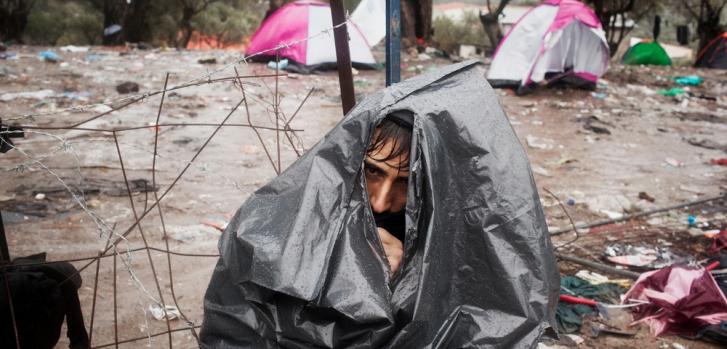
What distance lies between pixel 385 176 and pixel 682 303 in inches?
74.2

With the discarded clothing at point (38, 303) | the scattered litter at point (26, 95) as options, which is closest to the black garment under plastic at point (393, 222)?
the discarded clothing at point (38, 303)

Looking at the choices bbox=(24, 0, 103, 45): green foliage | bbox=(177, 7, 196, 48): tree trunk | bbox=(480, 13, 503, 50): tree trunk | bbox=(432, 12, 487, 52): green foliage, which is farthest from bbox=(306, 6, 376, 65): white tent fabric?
bbox=(432, 12, 487, 52): green foliage

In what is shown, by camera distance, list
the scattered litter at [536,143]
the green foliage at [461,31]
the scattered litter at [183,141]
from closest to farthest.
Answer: the scattered litter at [183,141] → the scattered litter at [536,143] → the green foliage at [461,31]

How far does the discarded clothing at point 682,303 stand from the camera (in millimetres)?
2650

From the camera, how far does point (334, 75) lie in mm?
8883

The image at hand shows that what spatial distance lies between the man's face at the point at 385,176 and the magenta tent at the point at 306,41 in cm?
751

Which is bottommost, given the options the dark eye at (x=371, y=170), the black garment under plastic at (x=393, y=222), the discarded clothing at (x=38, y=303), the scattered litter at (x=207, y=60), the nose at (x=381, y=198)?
the scattered litter at (x=207, y=60)

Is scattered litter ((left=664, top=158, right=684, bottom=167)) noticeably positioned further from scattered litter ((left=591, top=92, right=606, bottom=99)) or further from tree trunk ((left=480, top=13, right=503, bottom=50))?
tree trunk ((left=480, top=13, right=503, bottom=50))

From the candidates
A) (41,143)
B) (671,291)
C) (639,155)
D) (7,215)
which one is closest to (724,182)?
(639,155)

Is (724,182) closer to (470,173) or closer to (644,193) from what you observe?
(644,193)

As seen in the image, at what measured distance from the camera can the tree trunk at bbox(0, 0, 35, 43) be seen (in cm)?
1398

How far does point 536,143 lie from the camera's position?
5961 millimetres

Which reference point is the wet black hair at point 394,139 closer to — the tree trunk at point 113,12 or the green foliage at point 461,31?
the tree trunk at point 113,12

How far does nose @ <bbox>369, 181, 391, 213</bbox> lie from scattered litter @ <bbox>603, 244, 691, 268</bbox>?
230cm
